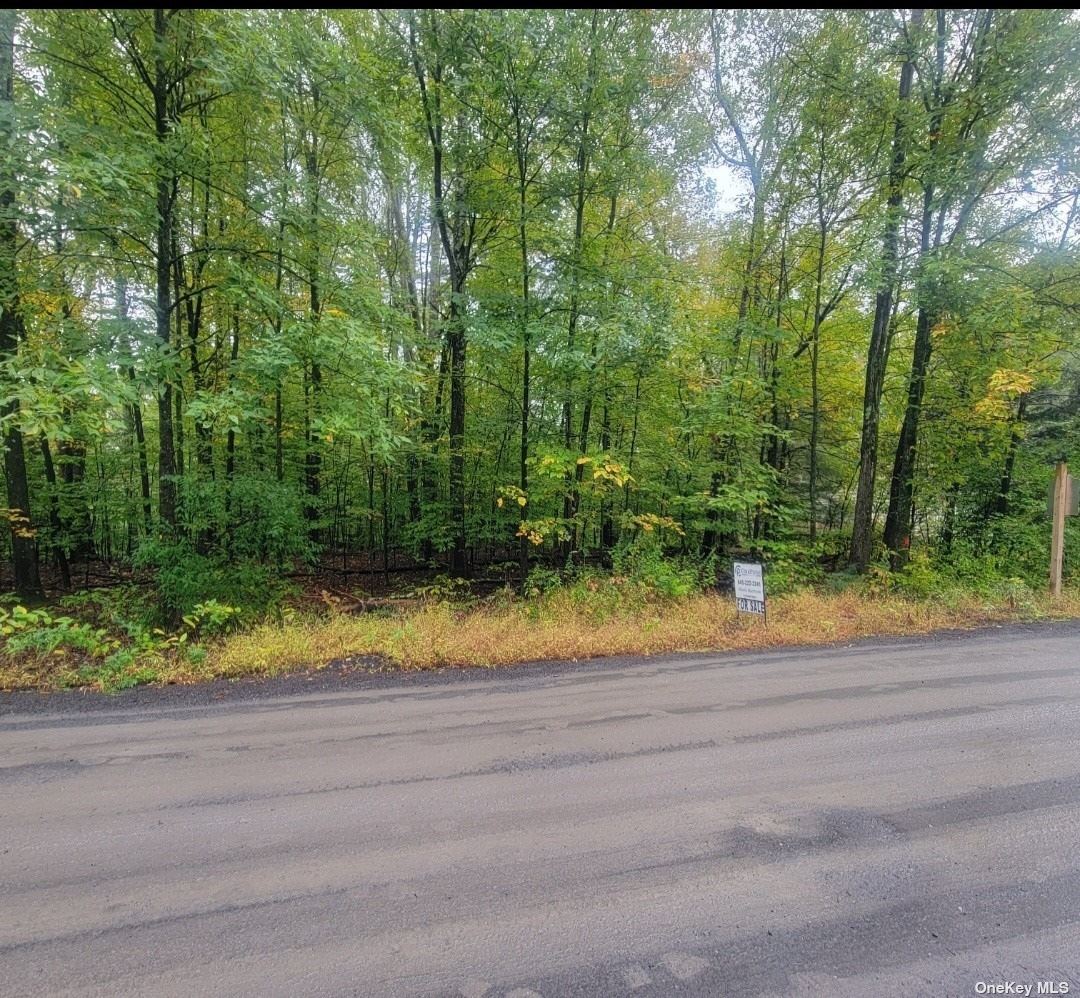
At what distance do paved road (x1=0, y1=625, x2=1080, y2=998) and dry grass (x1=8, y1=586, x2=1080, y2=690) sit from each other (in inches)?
31.2

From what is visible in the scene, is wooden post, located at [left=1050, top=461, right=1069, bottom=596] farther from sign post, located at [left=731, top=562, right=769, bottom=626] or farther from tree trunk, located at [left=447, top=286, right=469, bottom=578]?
tree trunk, located at [left=447, top=286, right=469, bottom=578]

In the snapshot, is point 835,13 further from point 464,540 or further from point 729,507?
point 464,540

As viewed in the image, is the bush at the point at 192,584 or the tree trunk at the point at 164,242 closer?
the tree trunk at the point at 164,242

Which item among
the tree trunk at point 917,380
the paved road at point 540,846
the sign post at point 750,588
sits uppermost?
the tree trunk at point 917,380

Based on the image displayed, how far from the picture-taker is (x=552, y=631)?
578cm

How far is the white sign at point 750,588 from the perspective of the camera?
6.04 metres

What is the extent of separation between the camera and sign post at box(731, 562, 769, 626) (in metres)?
6.04

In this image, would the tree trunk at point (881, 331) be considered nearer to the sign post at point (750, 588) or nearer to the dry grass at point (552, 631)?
the dry grass at point (552, 631)

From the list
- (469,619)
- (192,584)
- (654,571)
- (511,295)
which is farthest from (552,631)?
(511,295)

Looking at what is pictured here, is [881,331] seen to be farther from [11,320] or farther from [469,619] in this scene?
[11,320]

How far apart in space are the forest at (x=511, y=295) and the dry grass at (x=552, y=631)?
2.12 feet

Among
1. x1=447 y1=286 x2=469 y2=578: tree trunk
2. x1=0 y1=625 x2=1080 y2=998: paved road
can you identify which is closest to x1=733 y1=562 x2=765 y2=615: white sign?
x1=0 y1=625 x2=1080 y2=998: paved road

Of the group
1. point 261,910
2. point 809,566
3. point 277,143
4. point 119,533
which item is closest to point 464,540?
point 809,566

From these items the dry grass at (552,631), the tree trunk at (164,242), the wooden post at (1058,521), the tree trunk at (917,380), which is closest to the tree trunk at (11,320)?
the tree trunk at (164,242)
